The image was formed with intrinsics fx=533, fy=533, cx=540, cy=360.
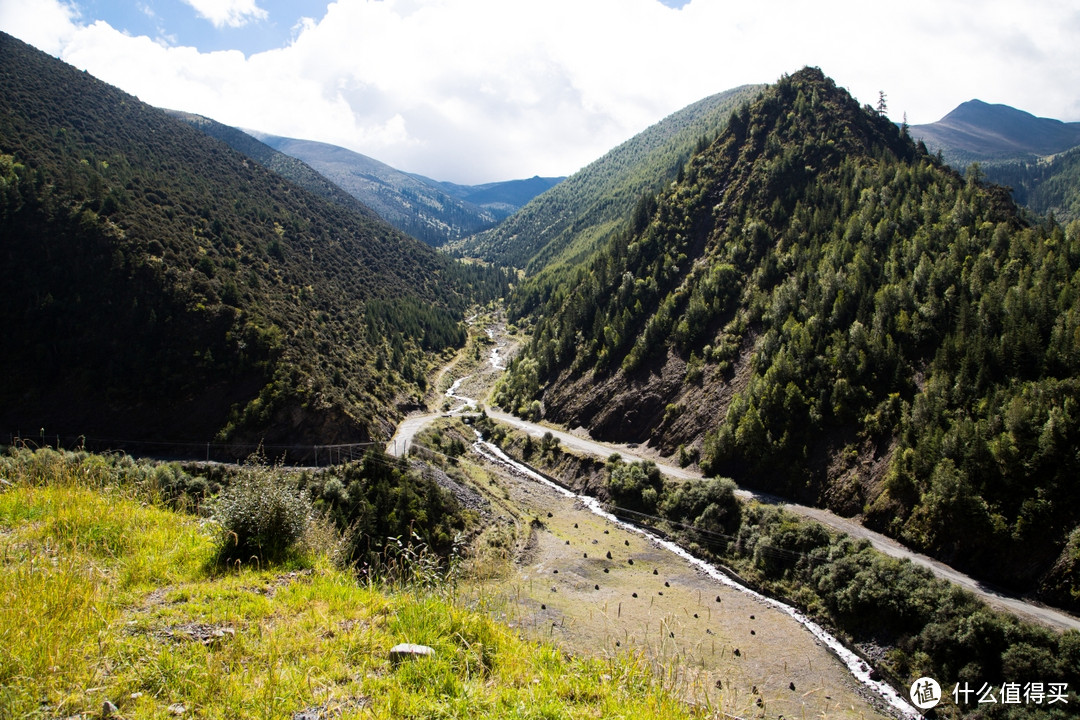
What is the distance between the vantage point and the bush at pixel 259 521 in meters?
9.32

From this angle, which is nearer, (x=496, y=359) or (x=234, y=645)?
(x=234, y=645)

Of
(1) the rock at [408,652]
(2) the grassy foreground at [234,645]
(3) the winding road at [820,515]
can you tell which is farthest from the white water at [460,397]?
(1) the rock at [408,652]

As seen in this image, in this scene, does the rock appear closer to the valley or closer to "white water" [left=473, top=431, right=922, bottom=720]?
the valley

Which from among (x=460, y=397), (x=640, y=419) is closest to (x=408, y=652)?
(x=640, y=419)

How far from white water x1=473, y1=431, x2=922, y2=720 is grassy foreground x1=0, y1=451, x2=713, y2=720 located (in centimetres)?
2746

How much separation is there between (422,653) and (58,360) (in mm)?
76446

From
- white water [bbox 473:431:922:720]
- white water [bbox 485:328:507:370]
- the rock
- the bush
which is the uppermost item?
the rock

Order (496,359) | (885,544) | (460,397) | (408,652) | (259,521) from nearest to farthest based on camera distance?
(408,652), (259,521), (885,544), (460,397), (496,359)

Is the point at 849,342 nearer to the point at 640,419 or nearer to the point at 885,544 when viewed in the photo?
the point at 885,544

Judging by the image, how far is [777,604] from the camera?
3484 centimetres

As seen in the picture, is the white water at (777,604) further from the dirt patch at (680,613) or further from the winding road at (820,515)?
the winding road at (820,515)

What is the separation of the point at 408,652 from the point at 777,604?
35.7 m

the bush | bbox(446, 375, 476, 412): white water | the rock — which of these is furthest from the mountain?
the rock

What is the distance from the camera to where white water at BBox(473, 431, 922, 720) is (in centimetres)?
2588
